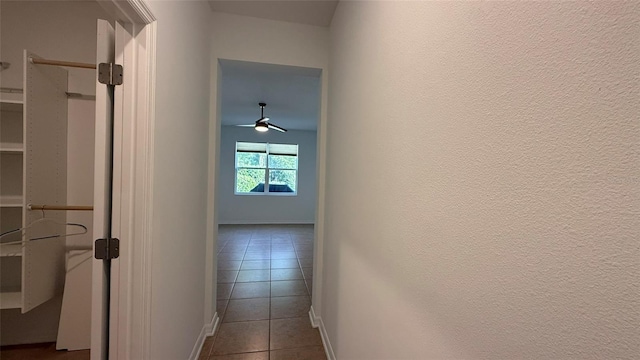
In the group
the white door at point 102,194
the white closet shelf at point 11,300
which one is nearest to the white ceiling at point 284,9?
the white door at point 102,194

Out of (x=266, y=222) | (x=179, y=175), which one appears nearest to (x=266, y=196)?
(x=266, y=222)

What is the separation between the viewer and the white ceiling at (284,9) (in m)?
1.88

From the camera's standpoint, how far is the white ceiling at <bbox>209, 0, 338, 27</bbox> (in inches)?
74.2

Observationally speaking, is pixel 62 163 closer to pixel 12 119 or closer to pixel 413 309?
pixel 12 119

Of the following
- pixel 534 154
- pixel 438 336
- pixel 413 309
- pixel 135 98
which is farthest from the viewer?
pixel 135 98

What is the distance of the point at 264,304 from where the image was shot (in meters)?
2.60

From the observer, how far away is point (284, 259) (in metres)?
→ 4.02

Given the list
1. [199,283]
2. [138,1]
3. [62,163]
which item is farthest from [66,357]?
[138,1]

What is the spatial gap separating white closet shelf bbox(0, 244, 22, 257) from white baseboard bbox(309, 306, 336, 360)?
2.18 metres

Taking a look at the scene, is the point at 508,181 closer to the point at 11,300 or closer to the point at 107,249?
the point at 107,249

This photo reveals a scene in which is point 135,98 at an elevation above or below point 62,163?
above

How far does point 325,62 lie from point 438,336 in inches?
85.0

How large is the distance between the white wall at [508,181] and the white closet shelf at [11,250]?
229 centimetres

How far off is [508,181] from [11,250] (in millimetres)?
2695
